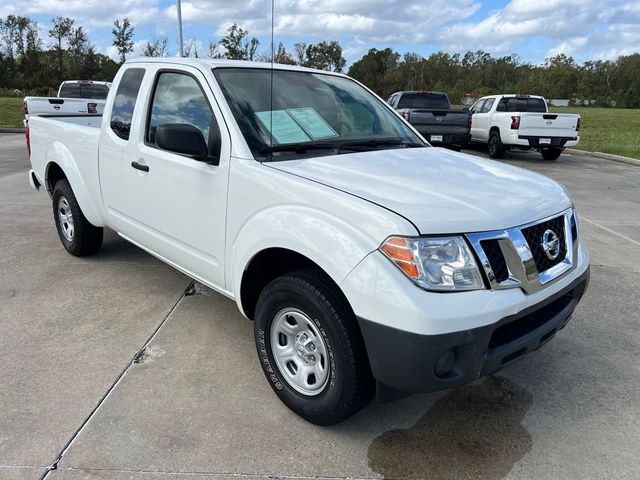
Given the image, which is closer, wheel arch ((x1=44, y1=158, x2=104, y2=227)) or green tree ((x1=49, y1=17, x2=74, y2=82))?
wheel arch ((x1=44, y1=158, x2=104, y2=227))

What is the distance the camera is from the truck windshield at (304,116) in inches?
125

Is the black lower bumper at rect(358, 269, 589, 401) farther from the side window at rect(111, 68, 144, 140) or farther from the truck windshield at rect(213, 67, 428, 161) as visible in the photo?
the side window at rect(111, 68, 144, 140)

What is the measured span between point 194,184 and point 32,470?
1729 millimetres

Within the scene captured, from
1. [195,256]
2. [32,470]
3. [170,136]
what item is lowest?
[32,470]

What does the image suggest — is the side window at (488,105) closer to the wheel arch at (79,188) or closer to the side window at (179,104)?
the wheel arch at (79,188)

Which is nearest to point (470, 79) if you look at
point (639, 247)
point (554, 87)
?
point (554, 87)

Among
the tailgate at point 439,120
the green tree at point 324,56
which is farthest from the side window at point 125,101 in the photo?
the green tree at point 324,56

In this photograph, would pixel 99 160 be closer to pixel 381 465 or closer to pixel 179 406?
pixel 179 406

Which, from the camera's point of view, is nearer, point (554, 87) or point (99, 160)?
point (99, 160)

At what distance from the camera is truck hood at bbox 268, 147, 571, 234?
237 cm

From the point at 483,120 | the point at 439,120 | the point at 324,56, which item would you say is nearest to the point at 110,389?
the point at 439,120

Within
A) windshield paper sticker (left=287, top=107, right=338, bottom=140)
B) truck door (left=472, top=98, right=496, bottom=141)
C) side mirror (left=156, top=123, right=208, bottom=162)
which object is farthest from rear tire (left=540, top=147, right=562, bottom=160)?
side mirror (left=156, top=123, right=208, bottom=162)

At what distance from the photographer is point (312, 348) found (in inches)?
108

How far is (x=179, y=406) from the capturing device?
2932mm
